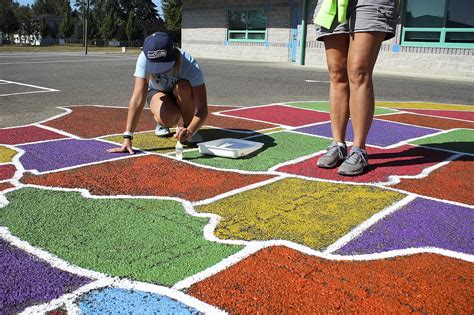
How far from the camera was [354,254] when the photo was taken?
226cm

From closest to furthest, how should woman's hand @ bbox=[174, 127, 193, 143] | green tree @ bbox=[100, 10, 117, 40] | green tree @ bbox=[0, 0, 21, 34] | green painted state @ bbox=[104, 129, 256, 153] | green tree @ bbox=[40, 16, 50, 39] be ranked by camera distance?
woman's hand @ bbox=[174, 127, 193, 143] < green painted state @ bbox=[104, 129, 256, 153] < green tree @ bbox=[100, 10, 117, 40] < green tree @ bbox=[40, 16, 50, 39] < green tree @ bbox=[0, 0, 21, 34]

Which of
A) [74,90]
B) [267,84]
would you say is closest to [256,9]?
[267,84]

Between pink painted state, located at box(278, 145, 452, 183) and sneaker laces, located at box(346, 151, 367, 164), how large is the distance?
0.12 metres

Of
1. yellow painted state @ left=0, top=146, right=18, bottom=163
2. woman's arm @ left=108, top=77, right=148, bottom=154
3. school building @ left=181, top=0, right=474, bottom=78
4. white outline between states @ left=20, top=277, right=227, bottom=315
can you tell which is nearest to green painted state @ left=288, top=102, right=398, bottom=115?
woman's arm @ left=108, top=77, right=148, bottom=154

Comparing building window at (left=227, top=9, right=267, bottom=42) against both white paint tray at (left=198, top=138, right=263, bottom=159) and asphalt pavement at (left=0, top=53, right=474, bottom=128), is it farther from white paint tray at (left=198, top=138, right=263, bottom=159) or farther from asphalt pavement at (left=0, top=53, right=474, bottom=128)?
white paint tray at (left=198, top=138, right=263, bottom=159)

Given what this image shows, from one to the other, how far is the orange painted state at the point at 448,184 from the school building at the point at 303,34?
15209 mm

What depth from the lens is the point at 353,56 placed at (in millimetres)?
3525

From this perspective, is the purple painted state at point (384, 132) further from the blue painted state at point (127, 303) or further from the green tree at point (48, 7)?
the green tree at point (48, 7)

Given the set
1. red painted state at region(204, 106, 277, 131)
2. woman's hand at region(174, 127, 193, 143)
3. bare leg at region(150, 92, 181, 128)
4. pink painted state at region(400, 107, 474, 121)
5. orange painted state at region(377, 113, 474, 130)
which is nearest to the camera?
woman's hand at region(174, 127, 193, 143)

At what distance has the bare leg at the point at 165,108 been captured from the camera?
4555 mm

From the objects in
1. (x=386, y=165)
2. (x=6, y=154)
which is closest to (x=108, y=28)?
(x=6, y=154)

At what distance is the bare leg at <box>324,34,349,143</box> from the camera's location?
12.2 ft

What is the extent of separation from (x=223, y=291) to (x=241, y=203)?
1080 mm

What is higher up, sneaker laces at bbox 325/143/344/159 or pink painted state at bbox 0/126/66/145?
sneaker laces at bbox 325/143/344/159
